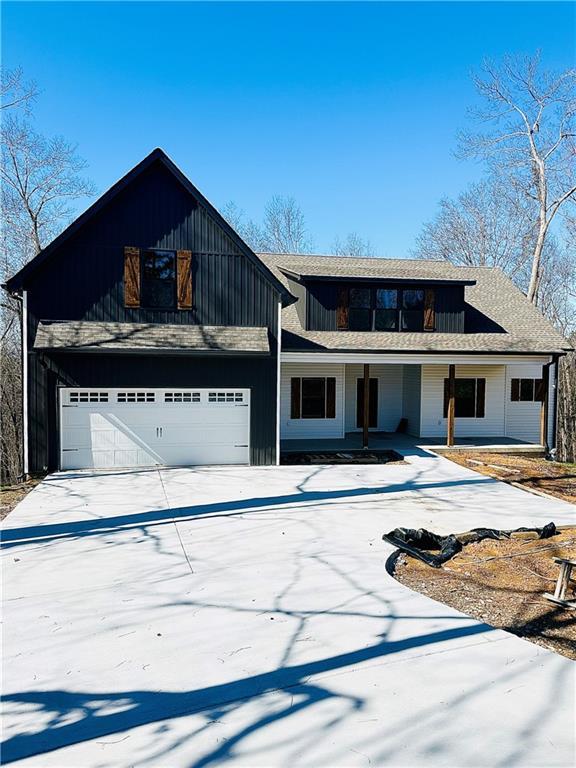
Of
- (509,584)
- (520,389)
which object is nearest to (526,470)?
(520,389)

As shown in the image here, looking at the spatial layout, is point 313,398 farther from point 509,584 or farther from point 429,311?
point 509,584

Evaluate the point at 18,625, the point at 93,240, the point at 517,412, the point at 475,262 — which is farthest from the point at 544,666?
the point at 475,262

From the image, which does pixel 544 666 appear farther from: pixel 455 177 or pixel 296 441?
pixel 455 177

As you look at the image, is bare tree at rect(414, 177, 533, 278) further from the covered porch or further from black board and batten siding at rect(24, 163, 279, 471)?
black board and batten siding at rect(24, 163, 279, 471)

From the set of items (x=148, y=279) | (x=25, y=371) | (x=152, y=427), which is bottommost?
(x=152, y=427)

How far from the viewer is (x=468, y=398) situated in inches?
775

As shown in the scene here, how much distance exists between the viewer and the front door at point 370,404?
2034 centimetres

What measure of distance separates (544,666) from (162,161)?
515 inches

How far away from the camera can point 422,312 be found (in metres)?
18.4

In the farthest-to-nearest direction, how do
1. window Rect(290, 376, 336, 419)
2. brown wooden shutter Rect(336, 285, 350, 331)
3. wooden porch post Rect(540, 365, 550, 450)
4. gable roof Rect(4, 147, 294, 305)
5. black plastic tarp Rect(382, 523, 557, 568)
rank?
1. window Rect(290, 376, 336, 419)
2. brown wooden shutter Rect(336, 285, 350, 331)
3. wooden porch post Rect(540, 365, 550, 450)
4. gable roof Rect(4, 147, 294, 305)
5. black plastic tarp Rect(382, 523, 557, 568)

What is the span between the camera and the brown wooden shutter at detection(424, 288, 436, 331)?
18234mm

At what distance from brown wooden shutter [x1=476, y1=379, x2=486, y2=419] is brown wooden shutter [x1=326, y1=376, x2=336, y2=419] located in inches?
193

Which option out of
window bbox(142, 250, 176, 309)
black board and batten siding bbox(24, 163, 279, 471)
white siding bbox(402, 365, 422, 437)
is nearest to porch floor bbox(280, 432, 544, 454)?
white siding bbox(402, 365, 422, 437)

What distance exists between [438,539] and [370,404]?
12.1m
